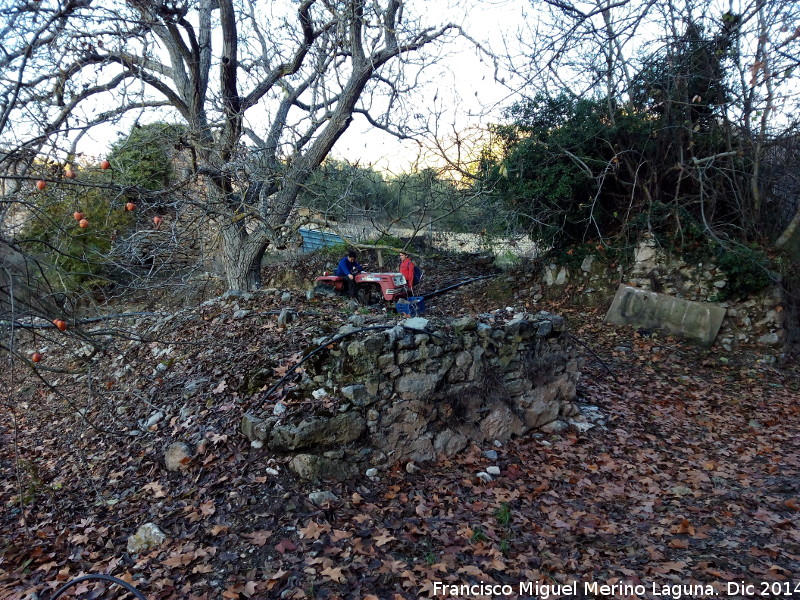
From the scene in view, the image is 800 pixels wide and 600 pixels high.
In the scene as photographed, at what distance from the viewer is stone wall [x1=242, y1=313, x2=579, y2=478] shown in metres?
4.44

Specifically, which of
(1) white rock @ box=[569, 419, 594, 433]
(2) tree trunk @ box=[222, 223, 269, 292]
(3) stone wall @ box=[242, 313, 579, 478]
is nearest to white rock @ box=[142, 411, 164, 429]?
(3) stone wall @ box=[242, 313, 579, 478]

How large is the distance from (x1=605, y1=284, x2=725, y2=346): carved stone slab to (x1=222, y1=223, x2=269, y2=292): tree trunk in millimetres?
6555

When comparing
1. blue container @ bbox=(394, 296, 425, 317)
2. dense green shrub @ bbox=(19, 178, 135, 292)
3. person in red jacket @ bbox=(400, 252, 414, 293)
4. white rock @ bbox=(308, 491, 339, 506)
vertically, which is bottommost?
white rock @ bbox=(308, 491, 339, 506)

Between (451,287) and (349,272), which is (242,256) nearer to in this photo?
(349,272)

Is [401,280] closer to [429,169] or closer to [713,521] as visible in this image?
[429,169]

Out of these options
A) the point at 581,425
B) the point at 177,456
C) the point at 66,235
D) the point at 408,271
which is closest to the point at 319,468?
the point at 177,456

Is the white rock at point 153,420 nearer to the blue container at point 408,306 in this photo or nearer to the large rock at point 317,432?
the large rock at point 317,432

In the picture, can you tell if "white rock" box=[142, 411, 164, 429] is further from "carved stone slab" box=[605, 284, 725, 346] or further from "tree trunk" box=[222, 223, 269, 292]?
"carved stone slab" box=[605, 284, 725, 346]

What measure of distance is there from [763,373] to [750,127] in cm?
440

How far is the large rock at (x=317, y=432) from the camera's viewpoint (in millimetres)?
4309

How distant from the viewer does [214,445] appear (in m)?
4.46

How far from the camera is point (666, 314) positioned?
29.9 feet

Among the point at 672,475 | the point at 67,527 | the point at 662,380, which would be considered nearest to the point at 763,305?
the point at 662,380

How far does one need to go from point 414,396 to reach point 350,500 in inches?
46.4
